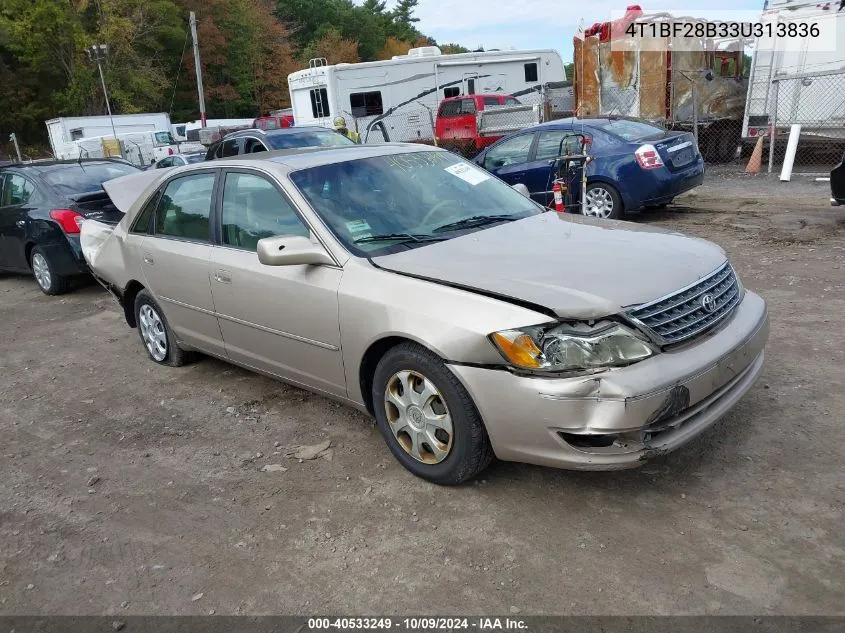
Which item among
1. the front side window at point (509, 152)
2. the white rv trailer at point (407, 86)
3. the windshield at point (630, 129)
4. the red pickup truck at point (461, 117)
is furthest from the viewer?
the white rv trailer at point (407, 86)

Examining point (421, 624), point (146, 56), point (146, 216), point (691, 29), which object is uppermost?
point (146, 56)

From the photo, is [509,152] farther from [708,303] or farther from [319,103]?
[319,103]

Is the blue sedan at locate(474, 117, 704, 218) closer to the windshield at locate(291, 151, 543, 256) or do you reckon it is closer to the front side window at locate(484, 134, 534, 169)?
the front side window at locate(484, 134, 534, 169)

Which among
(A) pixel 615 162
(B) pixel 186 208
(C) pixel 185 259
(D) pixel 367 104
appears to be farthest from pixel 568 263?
(D) pixel 367 104

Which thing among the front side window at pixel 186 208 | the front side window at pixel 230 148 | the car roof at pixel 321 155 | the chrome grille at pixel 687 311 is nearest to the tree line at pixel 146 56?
the front side window at pixel 230 148

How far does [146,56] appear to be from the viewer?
160ft

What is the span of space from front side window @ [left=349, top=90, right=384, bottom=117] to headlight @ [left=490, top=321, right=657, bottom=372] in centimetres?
2038

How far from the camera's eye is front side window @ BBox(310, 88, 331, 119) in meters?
22.1

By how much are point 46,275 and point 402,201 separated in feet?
20.2

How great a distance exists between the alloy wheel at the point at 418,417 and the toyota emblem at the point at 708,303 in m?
1.26

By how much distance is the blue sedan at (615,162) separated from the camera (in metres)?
8.98

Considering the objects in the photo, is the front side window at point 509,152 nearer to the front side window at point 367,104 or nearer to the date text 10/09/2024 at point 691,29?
the date text 10/09/2024 at point 691,29

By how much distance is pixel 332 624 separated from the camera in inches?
101

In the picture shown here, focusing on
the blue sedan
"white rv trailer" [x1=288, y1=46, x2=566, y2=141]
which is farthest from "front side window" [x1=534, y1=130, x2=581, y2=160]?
"white rv trailer" [x1=288, y1=46, x2=566, y2=141]
